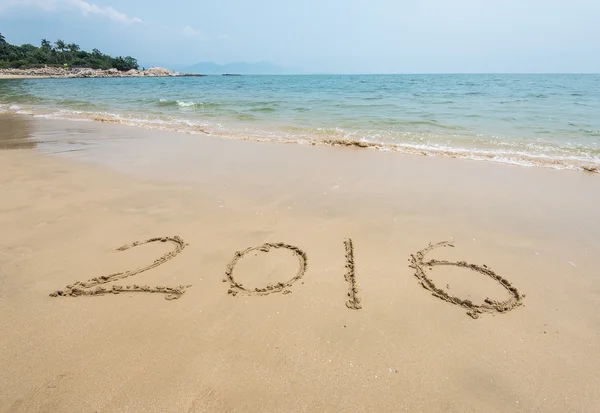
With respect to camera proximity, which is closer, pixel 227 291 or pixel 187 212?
pixel 227 291

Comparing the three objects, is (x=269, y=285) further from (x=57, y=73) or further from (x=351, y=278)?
(x=57, y=73)

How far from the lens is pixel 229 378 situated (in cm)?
199

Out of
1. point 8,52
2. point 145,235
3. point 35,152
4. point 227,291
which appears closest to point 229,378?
point 227,291

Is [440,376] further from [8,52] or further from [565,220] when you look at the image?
[8,52]

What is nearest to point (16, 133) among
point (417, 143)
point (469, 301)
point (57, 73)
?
point (417, 143)

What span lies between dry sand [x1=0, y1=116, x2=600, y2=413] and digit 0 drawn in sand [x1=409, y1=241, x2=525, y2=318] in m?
0.05

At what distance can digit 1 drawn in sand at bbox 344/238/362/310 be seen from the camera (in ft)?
8.57

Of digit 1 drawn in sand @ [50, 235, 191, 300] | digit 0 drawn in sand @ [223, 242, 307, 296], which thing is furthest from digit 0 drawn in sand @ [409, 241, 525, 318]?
digit 1 drawn in sand @ [50, 235, 191, 300]

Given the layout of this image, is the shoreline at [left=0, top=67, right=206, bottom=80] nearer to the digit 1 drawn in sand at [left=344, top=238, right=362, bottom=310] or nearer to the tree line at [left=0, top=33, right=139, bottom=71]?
the tree line at [left=0, top=33, right=139, bottom=71]

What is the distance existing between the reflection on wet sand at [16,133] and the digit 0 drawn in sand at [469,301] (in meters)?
8.98

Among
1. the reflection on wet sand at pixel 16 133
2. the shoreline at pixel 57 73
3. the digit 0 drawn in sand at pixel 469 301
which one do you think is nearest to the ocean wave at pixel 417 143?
the reflection on wet sand at pixel 16 133

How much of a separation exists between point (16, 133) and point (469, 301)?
1212 cm

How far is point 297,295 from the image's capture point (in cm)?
272

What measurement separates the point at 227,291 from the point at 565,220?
4257mm
